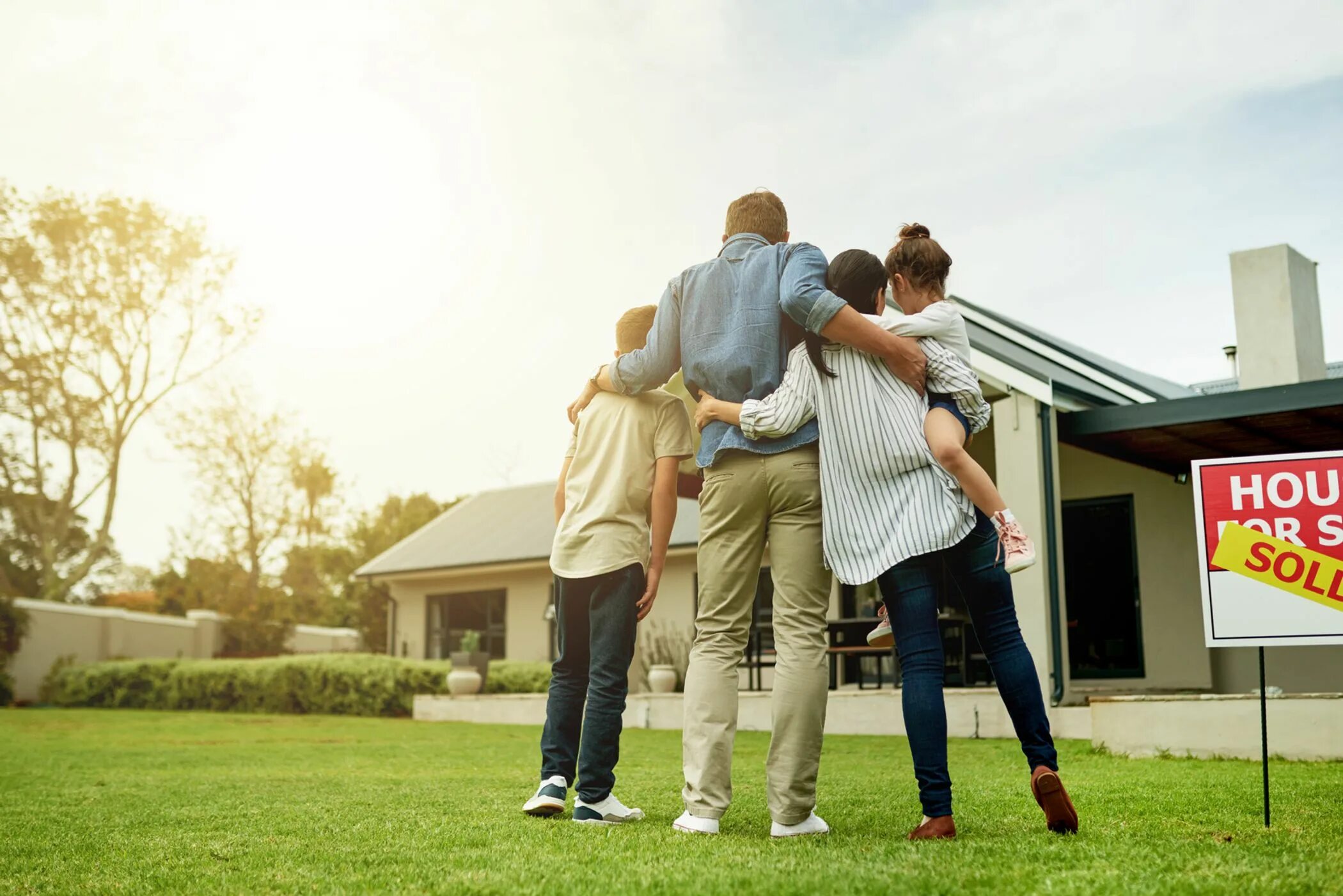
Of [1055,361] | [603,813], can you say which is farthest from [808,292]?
[1055,361]

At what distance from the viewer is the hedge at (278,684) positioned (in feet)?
56.5

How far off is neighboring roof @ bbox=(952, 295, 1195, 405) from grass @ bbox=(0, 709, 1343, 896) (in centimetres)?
384

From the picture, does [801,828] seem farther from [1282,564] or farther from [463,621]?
[463,621]

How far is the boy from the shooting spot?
12.0 ft

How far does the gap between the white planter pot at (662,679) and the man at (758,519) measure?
11.9 meters

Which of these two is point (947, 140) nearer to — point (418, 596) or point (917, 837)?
point (917, 837)

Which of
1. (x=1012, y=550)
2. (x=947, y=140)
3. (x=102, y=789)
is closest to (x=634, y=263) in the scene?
(x=947, y=140)

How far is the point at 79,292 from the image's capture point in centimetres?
2581

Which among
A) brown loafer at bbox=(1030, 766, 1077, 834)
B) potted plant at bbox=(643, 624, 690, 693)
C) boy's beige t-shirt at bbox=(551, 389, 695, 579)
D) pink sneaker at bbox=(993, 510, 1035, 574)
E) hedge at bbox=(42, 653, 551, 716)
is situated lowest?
hedge at bbox=(42, 653, 551, 716)

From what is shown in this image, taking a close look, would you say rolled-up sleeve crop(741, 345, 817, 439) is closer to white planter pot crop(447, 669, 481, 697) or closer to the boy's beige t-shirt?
the boy's beige t-shirt

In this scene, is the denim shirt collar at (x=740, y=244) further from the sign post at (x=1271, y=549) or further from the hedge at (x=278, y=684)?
the hedge at (x=278, y=684)

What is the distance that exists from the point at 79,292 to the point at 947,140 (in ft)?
73.9

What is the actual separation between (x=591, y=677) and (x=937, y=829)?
4.18ft

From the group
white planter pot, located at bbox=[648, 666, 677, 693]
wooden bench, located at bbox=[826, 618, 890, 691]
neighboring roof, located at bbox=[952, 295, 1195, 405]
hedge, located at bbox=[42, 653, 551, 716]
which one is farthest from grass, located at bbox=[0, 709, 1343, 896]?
hedge, located at bbox=[42, 653, 551, 716]
